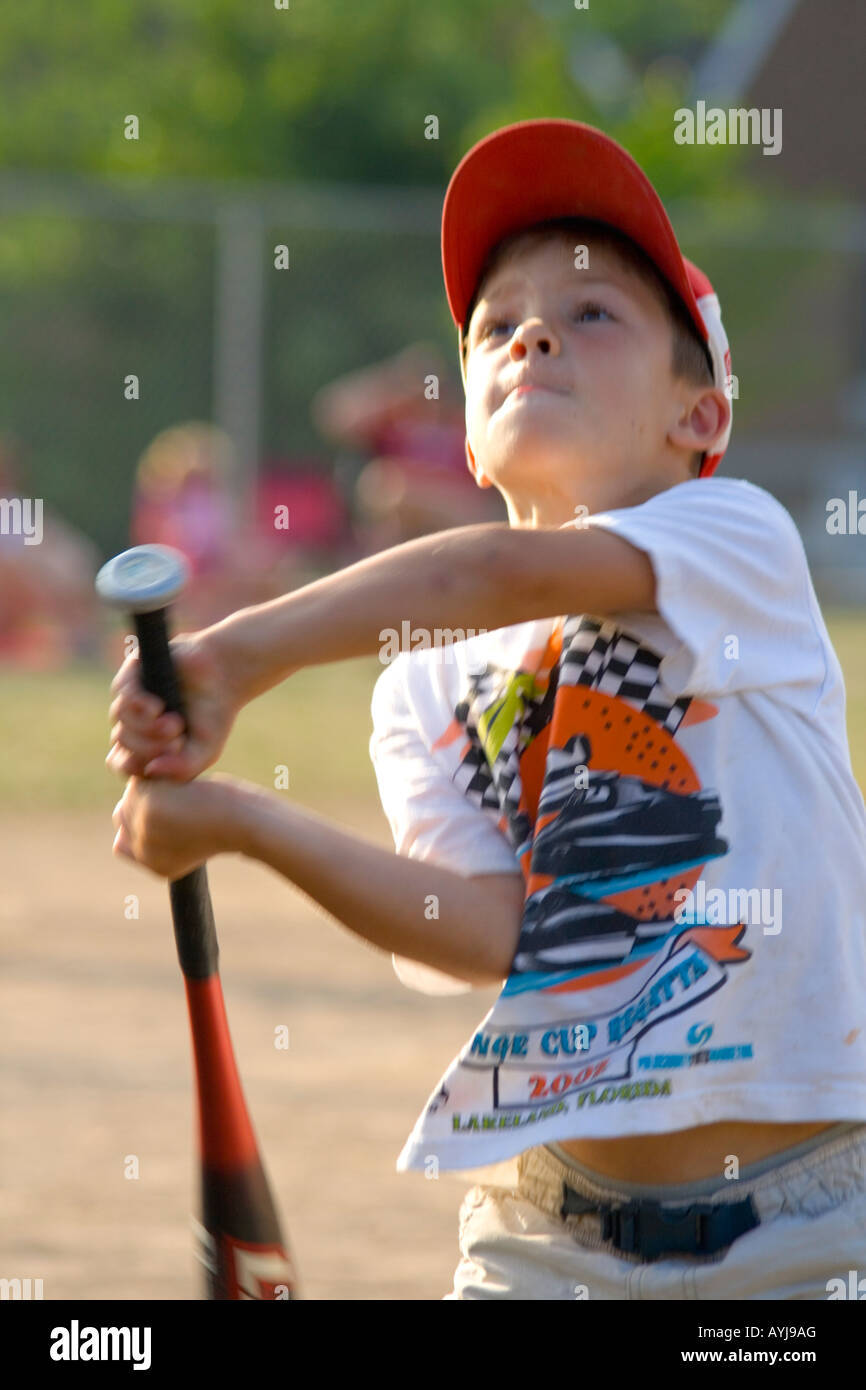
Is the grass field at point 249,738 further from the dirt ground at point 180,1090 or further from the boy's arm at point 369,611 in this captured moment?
the boy's arm at point 369,611

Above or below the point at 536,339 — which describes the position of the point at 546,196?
above

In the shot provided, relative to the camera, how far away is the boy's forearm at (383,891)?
144 centimetres

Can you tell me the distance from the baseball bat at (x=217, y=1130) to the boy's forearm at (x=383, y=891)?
127 mm

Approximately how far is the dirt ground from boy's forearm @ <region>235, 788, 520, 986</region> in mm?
752

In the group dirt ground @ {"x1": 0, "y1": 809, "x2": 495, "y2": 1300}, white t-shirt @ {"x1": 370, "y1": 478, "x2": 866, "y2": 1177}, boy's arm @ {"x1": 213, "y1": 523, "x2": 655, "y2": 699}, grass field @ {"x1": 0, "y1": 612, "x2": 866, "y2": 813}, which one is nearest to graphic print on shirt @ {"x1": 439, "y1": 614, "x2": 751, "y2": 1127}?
white t-shirt @ {"x1": 370, "y1": 478, "x2": 866, "y2": 1177}

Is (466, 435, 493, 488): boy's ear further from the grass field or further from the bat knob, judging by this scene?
the grass field

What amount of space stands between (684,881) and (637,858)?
0.04 metres

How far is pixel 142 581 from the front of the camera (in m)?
1.33

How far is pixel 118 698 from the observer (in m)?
1.37

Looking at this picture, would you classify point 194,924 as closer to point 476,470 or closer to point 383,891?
point 383,891

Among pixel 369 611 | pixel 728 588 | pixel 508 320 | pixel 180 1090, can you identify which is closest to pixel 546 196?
pixel 508 320
